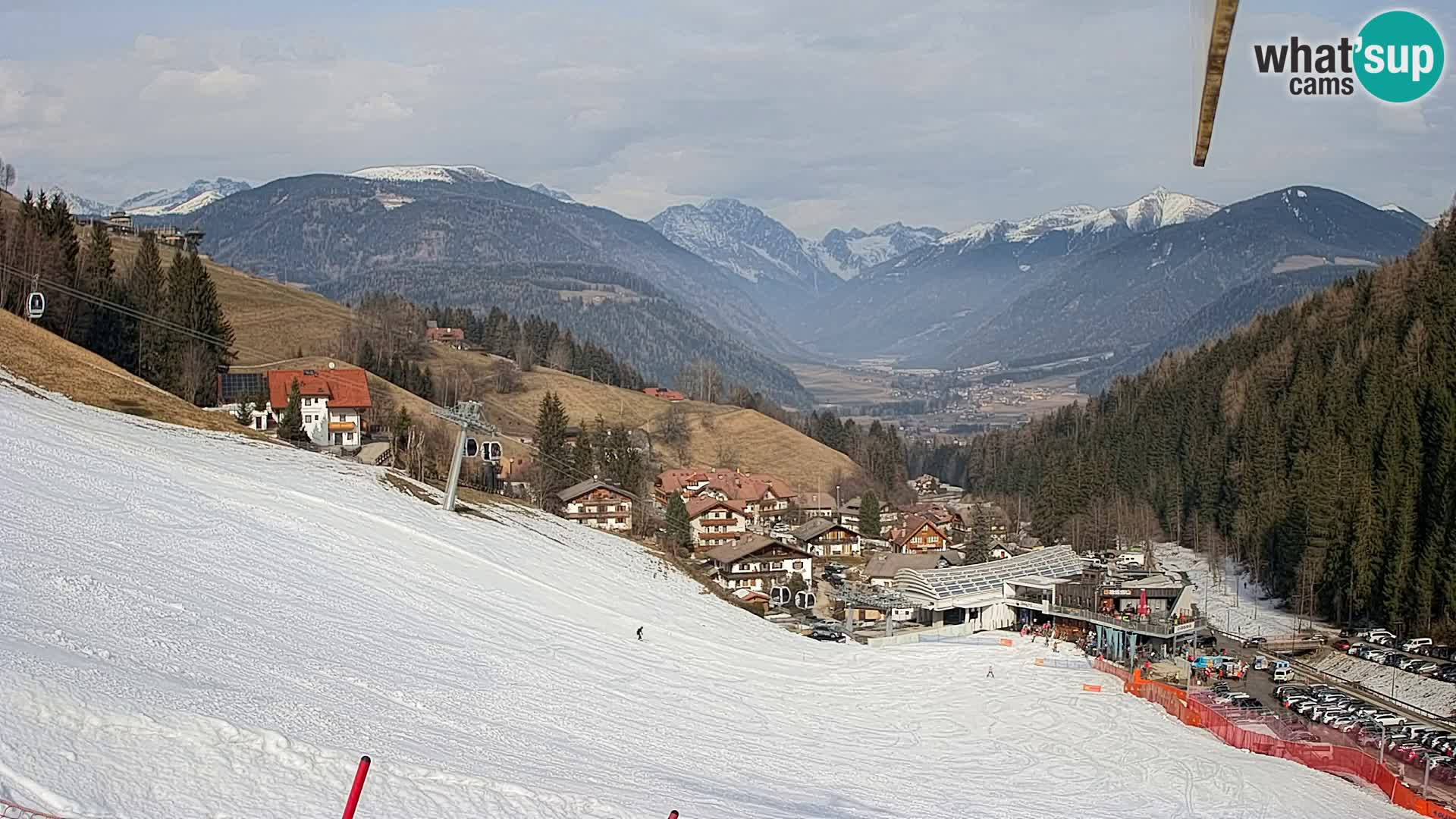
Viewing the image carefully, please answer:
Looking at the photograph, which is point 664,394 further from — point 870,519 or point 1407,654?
point 1407,654

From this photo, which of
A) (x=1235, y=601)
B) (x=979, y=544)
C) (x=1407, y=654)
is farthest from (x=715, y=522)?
(x=1407, y=654)

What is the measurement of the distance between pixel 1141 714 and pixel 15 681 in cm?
2654

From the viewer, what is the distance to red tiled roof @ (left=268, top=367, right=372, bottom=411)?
7650 cm

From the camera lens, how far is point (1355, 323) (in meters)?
93.2

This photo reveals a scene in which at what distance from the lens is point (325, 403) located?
76500 millimetres

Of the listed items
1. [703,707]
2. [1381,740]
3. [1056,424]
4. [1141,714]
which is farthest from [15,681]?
[1056,424]

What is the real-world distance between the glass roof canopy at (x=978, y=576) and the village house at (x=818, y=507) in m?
41.0

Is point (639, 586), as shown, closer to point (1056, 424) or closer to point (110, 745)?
point (110, 745)

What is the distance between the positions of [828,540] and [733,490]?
15.5 metres

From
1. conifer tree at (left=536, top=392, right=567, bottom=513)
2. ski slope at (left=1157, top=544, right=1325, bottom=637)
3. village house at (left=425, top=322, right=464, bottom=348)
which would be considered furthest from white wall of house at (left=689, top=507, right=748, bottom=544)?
village house at (left=425, top=322, right=464, bottom=348)

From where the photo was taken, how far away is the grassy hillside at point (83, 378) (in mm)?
43406

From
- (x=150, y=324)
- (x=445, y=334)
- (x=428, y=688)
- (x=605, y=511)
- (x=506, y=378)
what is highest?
(x=445, y=334)

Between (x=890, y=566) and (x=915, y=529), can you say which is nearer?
(x=890, y=566)

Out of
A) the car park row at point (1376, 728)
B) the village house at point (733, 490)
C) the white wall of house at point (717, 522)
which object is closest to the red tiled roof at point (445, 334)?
the village house at point (733, 490)
